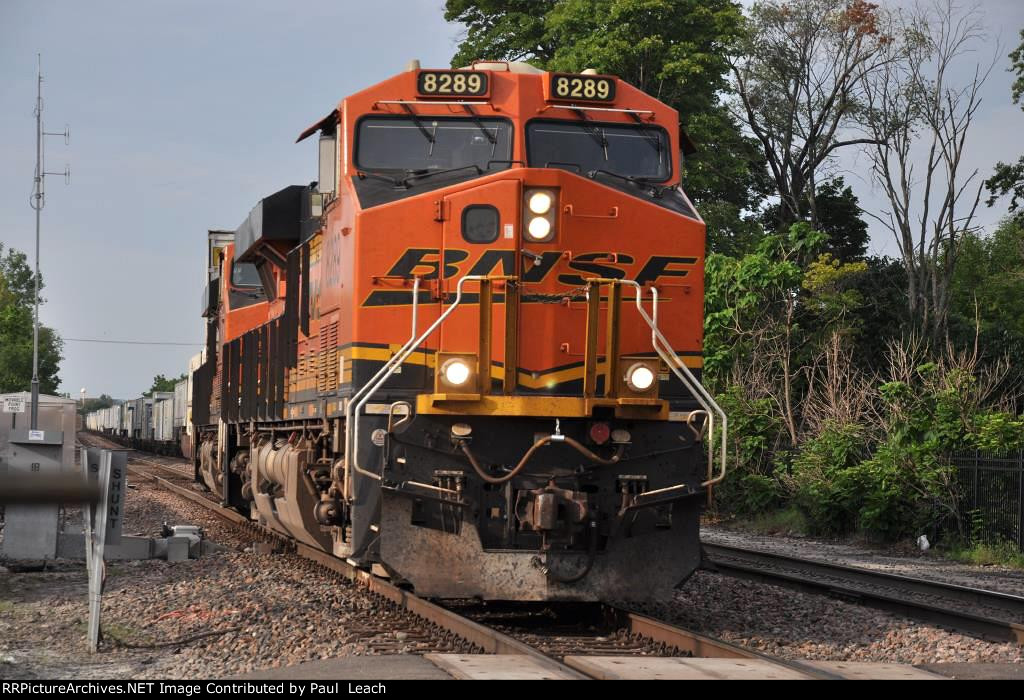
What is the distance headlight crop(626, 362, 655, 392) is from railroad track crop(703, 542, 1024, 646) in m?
1.53

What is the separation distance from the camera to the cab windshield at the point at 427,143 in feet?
30.6

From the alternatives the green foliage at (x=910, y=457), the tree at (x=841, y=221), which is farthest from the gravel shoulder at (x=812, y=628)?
the tree at (x=841, y=221)

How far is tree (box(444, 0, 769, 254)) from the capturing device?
32094 millimetres

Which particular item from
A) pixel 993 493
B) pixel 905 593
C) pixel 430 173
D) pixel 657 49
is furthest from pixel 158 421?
pixel 430 173

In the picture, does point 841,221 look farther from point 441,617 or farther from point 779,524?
point 441,617

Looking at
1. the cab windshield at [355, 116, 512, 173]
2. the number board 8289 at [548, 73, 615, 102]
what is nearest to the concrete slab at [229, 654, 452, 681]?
the cab windshield at [355, 116, 512, 173]

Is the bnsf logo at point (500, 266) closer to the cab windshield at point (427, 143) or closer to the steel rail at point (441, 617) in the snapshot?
the cab windshield at point (427, 143)

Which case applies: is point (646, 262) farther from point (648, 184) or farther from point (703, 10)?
point (703, 10)

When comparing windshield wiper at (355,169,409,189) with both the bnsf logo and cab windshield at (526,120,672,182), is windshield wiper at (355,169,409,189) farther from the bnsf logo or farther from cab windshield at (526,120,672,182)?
→ cab windshield at (526,120,672,182)

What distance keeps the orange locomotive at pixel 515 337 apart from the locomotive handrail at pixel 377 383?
21mm

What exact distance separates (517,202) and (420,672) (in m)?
3.76

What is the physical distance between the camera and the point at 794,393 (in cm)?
2422

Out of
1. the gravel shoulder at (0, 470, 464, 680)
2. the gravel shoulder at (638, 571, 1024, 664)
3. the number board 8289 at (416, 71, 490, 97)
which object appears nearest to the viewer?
the gravel shoulder at (0, 470, 464, 680)

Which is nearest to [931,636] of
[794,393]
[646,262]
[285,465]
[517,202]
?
[646,262]
